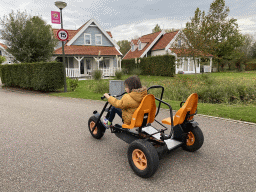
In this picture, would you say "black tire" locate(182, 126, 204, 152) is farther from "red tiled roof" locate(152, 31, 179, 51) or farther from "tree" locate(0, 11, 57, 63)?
"red tiled roof" locate(152, 31, 179, 51)

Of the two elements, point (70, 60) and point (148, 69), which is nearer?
point (70, 60)

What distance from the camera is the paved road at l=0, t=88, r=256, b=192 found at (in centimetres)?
263

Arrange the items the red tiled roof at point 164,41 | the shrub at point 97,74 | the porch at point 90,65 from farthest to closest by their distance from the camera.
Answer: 1. the red tiled roof at point 164,41
2. the porch at point 90,65
3. the shrub at point 97,74

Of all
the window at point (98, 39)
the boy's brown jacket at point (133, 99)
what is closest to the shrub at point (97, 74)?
the window at point (98, 39)

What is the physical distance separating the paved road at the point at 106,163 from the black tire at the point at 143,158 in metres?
0.13

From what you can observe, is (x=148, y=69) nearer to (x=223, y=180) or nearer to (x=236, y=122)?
(x=236, y=122)

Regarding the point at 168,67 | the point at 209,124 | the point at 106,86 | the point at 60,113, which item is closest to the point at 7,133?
the point at 60,113

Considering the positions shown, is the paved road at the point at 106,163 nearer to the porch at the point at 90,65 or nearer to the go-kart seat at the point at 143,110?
the go-kart seat at the point at 143,110

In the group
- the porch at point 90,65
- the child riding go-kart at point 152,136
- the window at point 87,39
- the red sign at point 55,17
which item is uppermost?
the window at point 87,39

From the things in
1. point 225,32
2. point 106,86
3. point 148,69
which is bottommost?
point 106,86

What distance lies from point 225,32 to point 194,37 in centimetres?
2183

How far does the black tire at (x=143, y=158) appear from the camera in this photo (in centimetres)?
266

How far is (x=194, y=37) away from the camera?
17312 millimetres

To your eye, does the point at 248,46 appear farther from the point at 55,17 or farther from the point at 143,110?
the point at 143,110
